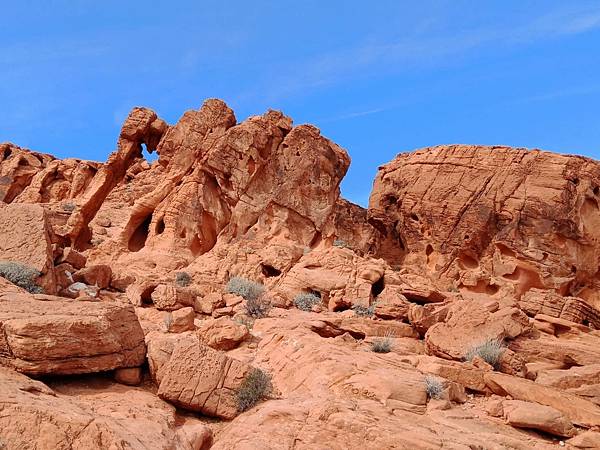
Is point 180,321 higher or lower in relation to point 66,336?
higher

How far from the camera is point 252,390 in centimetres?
750

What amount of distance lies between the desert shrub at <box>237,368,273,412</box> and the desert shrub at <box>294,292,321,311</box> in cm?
701

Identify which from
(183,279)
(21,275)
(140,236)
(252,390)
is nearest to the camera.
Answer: (252,390)

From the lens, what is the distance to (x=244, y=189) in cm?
1953

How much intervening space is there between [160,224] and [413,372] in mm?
12320

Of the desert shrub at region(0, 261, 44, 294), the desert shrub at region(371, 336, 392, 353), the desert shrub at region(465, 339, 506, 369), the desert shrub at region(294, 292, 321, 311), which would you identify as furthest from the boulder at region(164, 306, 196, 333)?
the desert shrub at region(465, 339, 506, 369)

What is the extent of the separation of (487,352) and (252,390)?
209 inches

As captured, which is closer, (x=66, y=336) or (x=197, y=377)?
(x=66, y=336)

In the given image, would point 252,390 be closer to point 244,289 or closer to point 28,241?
point 28,241

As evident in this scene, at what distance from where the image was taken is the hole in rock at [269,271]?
1768 cm

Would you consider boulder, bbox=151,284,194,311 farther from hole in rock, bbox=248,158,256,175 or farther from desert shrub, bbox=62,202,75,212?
desert shrub, bbox=62,202,75,212

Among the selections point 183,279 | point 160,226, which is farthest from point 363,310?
point 160,226

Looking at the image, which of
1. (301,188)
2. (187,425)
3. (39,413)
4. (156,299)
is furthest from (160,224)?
(39,413)

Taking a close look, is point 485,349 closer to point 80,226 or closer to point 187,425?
point 187,425
